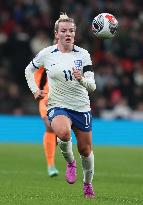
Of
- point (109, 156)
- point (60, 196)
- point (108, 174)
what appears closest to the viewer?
point (60, 196)

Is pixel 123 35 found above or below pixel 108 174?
above

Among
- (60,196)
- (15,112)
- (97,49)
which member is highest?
(97,49)

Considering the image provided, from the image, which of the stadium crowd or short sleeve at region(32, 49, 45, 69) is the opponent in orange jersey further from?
the stadium crowd

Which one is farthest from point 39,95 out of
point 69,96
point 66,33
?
point 66,33

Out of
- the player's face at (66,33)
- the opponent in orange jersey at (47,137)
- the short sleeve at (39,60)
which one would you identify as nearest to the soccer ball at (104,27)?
the player's face at (66,33)

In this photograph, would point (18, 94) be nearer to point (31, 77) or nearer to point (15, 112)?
point (15, 112)

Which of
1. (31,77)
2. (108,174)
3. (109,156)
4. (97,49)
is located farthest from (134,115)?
(31,77)

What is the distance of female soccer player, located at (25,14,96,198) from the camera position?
379 inches

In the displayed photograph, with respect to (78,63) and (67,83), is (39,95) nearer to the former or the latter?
(67,83)

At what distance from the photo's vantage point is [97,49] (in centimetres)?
2320

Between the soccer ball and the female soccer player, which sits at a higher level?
the soccer ball

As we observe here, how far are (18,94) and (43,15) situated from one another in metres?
3.05

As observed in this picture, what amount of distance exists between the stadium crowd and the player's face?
11.2m

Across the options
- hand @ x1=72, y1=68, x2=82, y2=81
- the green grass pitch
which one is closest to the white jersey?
hand @ x1=72, y1=68, x2=82, y2=81
